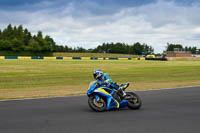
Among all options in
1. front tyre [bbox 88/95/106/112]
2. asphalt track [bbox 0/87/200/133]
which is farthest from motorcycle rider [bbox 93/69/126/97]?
asphalt track [bbox 0/87/200/133]

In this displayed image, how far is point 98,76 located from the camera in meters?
8.93

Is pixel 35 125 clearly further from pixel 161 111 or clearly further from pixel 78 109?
pixel 161 111

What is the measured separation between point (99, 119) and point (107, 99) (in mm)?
1291

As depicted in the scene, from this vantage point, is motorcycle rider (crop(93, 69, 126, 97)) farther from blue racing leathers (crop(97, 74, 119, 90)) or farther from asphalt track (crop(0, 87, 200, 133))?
asphalt track (crop(0, 87, 200, 133))

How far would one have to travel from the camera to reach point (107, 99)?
8984 mm

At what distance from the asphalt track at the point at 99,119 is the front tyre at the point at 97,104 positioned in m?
0.19

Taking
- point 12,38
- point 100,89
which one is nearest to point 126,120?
point 100,89

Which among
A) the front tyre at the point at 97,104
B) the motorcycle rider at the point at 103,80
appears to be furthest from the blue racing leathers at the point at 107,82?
the front tyre at the point at 97,104

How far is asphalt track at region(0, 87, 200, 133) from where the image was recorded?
660cm

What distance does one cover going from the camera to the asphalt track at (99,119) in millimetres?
6598

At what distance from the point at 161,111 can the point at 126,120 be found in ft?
6.14

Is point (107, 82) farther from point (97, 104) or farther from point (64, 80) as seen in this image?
point (64, 80)

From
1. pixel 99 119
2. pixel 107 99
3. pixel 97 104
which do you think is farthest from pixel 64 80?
pixel 99 119

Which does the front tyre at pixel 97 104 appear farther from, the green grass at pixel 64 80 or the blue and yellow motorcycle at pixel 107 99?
the green grass at pixel 64 80
